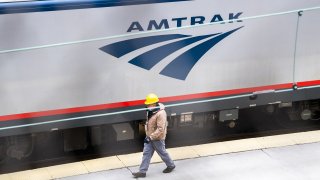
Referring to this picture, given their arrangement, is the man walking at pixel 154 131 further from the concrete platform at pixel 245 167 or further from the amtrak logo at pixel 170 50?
the amtrak logo at pixel 170 50

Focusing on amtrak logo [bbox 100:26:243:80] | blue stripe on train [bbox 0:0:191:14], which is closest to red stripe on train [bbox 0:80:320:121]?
amtrak logo [bbox 100:26:243:80]

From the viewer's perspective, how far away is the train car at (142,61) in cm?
764

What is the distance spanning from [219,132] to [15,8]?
Result: 11.8 ft

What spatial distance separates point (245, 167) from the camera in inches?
320

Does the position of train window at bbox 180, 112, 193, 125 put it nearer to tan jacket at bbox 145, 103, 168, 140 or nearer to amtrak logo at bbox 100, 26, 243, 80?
amtrak logo at bbox 100, 26, 243, 80

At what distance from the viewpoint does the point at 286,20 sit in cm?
872

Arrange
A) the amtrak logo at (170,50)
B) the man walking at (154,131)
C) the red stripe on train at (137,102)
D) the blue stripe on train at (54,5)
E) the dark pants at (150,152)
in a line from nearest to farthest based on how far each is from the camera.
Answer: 1. the blue stripe on train at (54,5)
2. the man walking at (154,131)
3. the dark pants at (150,152)
4. the red stripe on train at (137,102)
5. the amtrak logo at (170,50)

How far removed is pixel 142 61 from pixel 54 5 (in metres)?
1.31

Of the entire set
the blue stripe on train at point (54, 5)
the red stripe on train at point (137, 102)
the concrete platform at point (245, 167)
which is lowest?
the concrete platform at point (245, 167)

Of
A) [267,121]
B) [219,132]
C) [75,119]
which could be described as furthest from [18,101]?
[267,121]

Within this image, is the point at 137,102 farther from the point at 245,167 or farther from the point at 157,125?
the point at 245,167

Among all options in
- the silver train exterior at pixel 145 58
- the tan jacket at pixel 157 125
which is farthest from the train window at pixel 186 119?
the tan jacket at pixel 157 125

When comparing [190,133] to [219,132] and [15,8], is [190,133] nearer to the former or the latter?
[219,132]

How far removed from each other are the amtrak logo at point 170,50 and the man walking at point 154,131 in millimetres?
728
